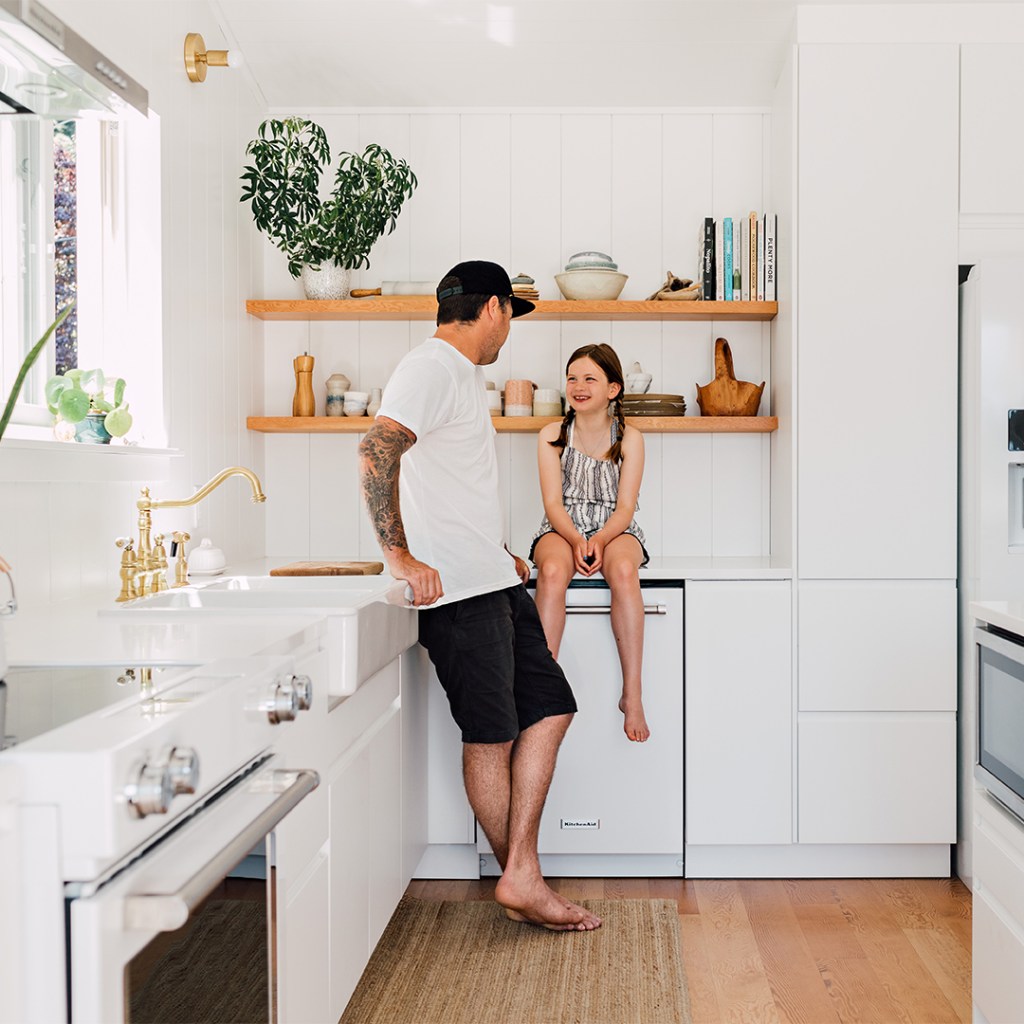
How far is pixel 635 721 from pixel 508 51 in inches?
78.9

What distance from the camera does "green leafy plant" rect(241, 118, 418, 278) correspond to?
3059 mm

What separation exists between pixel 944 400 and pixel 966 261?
41cm

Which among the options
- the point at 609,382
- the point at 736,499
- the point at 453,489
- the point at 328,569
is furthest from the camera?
the point at 736,499

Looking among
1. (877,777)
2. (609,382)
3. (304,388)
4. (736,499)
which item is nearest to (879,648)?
(877,777)

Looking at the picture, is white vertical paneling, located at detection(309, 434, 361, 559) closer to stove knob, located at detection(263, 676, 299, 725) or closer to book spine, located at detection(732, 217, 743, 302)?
book spine, located at detection(732, 217, 743, 302)

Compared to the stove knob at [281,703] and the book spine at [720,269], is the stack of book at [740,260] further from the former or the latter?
the stove knob at [281,703]

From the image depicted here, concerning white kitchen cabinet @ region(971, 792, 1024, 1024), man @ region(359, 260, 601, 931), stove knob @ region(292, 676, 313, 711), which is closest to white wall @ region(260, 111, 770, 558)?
man @ region(359, 260, 601, 931)

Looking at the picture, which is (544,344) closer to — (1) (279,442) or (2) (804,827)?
(1) (279,442)

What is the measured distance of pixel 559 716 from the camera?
2604 millimetres

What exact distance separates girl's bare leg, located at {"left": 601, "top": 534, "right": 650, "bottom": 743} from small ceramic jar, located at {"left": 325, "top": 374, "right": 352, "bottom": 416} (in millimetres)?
1053

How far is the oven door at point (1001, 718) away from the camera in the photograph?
1.72 meters

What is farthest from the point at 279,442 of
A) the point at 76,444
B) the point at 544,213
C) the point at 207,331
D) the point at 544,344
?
the point at 76,444

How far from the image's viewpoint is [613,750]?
2.91 m

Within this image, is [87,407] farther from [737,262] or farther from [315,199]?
[737,262]
